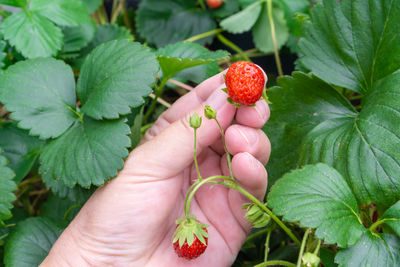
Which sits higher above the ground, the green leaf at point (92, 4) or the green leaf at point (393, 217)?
the green leaf at point (92, 4)

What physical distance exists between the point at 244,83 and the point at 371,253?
43cm

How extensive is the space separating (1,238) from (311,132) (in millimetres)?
948

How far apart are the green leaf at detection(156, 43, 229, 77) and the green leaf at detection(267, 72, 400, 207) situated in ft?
0.66

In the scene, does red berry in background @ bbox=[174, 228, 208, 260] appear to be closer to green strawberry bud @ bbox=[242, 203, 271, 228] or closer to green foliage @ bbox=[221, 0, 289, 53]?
green strawberry bud @ bbox=[242, 203, 271, 228]

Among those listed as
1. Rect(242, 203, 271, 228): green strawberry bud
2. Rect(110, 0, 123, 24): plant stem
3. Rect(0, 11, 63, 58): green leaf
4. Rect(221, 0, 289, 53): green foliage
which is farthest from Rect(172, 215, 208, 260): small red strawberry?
Rect(110, 0, 123, 24): plant stem

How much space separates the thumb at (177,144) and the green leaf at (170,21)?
835 millimetres

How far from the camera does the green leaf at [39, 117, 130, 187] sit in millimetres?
964

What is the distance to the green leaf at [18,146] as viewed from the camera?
1247mm

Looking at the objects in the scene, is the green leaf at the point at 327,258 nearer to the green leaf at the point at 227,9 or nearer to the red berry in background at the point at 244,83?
the red berry in background at the point at 244,83

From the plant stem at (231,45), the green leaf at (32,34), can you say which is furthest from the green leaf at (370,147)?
the green leaf at (32,34)

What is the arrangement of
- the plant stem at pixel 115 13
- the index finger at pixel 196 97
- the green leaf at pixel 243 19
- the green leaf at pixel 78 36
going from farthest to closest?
the plant stem at pixel 115 13 → the green leaf at pixel 243 19 → the green leaf at pixel 78 36 → the index finger at pixel 196 97

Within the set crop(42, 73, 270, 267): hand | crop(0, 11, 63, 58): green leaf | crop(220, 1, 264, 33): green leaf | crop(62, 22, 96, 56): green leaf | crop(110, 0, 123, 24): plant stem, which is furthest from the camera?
crop(110, 0, 123, 24): plant stem

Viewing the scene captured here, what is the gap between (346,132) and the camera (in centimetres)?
100

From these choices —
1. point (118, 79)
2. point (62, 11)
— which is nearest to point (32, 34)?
point (62, 11)
